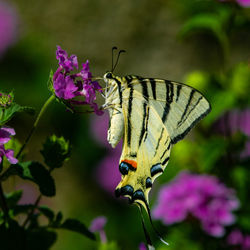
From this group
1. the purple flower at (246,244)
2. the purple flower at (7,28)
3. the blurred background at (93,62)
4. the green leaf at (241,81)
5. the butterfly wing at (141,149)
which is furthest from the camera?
the purple flower at (7,28)

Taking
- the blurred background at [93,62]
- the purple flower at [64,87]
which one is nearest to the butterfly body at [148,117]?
the purple flower at [64,87]

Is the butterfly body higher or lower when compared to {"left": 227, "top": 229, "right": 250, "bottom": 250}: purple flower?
higher

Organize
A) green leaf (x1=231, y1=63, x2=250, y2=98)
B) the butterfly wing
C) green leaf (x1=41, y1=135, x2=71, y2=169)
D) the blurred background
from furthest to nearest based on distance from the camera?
the blurred background
green leaf (x1=231, y1=63, x2=250, y2=98)
the butterfly wing
green leaf (x1=41, y1=135, x2=71, y2=169)

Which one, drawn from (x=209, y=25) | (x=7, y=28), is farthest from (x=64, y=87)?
(x=7, y=28)

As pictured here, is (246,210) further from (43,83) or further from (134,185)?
(43,83)

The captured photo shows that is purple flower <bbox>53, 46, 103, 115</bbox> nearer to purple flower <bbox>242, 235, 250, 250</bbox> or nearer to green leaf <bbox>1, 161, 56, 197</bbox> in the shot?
green leaf <bbox>1, 161, 56, 197</bbox>

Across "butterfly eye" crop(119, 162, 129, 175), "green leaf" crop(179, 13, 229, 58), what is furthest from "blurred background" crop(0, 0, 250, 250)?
"butterfly eye" crop(119, 162, 129, 175)

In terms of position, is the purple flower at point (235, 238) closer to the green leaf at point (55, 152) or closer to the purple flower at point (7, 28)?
the green leaf at point (55, 152)
